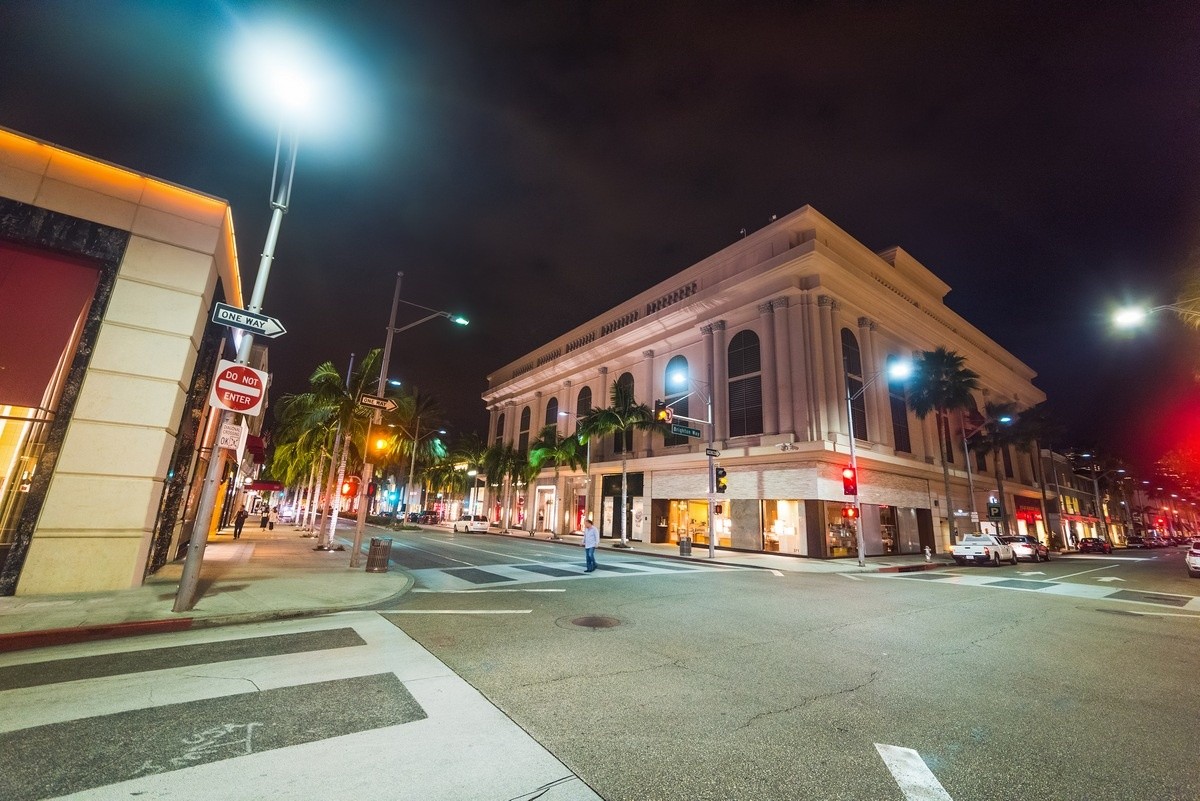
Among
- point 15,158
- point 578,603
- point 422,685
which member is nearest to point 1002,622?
point 578,603

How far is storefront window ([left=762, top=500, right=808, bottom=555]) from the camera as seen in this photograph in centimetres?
2816

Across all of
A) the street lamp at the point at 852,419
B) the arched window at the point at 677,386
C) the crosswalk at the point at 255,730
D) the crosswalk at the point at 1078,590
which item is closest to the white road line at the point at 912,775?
the crosswalk at the point at 255,730

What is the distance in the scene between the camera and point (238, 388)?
8.88 metres

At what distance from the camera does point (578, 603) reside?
1045 cm

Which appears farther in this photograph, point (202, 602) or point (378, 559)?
point (378, 559)

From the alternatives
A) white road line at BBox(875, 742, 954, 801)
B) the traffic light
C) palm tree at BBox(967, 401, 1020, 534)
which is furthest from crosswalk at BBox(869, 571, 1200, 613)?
palm tree at BBox(967, 401, 1020, 534)

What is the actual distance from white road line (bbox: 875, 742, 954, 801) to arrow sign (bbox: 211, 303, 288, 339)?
34.2 feet

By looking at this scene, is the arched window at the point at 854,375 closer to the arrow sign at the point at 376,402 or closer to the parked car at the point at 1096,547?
the arrow sign at the point at 376,402

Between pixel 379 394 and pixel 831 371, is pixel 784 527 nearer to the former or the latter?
pixel 831 371

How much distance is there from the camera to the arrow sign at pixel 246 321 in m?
8.70

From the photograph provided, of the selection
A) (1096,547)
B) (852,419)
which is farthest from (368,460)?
(1096,547)

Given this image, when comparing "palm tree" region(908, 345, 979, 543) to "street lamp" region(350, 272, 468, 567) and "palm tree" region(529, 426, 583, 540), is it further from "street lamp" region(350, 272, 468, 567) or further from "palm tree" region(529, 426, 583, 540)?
"street lamp" region(350, 272, 468, 567)

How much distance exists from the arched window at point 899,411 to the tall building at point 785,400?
7.0 inches

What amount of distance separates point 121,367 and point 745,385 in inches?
1229
